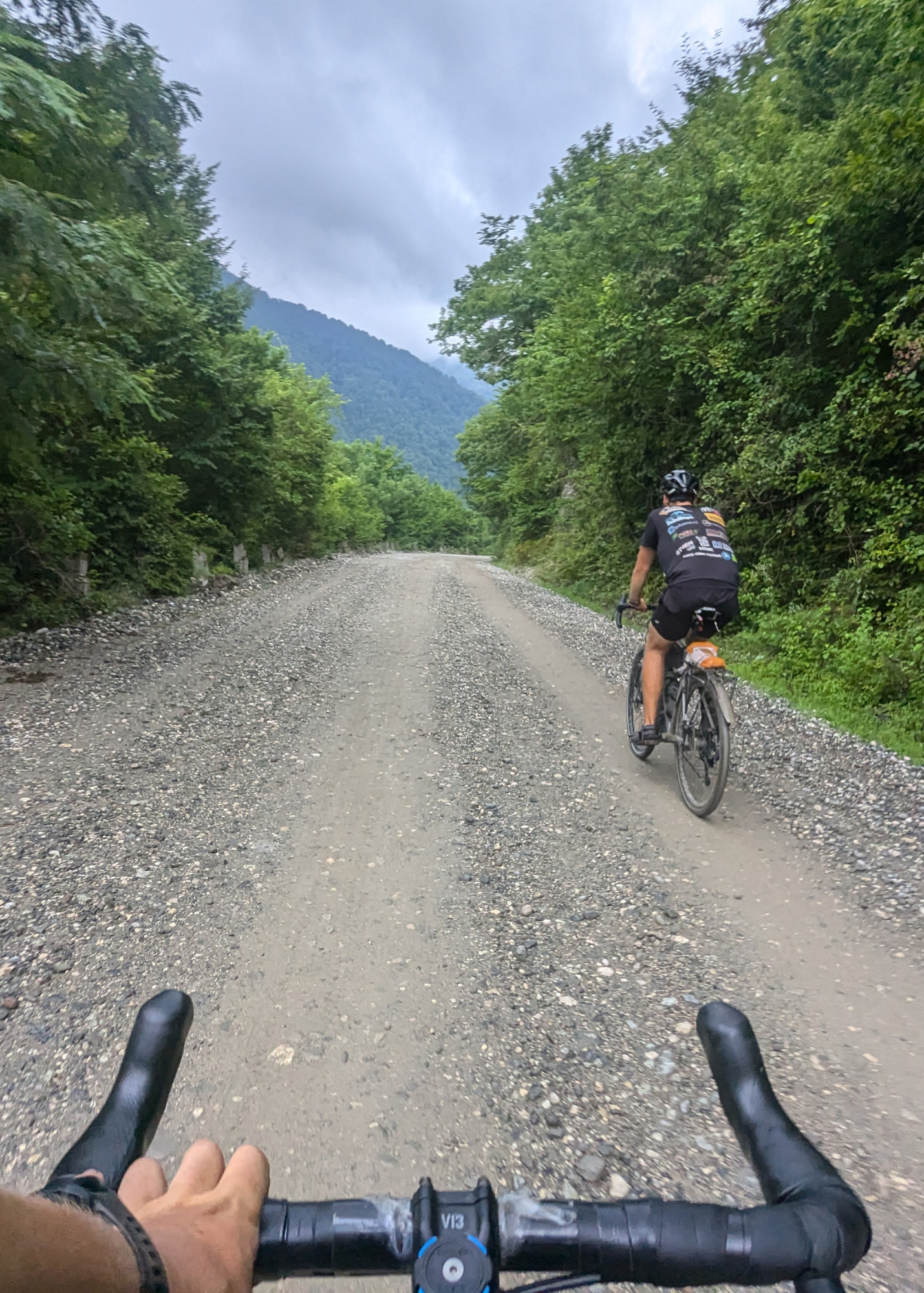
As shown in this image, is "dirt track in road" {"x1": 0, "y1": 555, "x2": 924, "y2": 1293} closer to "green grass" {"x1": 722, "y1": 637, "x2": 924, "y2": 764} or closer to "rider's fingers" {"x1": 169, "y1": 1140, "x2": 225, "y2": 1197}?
"green grass" {"x1": 722, "y1": 637, "x2": 924, "y2": 764}

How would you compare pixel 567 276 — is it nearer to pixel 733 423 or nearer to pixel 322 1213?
pixel 733 423

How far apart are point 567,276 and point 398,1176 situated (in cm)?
1806

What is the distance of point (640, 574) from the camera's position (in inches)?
210

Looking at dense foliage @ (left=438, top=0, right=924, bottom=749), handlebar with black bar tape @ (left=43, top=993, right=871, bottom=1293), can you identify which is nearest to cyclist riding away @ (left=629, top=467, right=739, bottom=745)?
dense foliage @ (left=438, top=0, right=924, bottom=749)

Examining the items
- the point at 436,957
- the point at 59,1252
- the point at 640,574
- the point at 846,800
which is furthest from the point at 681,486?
the point at 59,1252

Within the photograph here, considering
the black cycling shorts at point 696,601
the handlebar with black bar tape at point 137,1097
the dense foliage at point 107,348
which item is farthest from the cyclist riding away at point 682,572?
the dense foliage at point 107,348

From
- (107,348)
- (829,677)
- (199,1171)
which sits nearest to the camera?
(199,1171)

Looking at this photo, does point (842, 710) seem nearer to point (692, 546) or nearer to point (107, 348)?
point (692, 546)

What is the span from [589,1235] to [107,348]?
8565 mm

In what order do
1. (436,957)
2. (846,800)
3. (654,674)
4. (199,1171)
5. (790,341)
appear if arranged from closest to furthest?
(199,1171) → (436,957) → (846,800) → (654,674) → (790,341)

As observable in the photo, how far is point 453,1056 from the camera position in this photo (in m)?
2.35

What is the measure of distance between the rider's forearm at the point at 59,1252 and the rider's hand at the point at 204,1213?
102 millimetres

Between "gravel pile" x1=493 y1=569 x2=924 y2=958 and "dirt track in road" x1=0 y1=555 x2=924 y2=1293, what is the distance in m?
0.10

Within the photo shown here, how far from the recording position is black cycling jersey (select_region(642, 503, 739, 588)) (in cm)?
453
